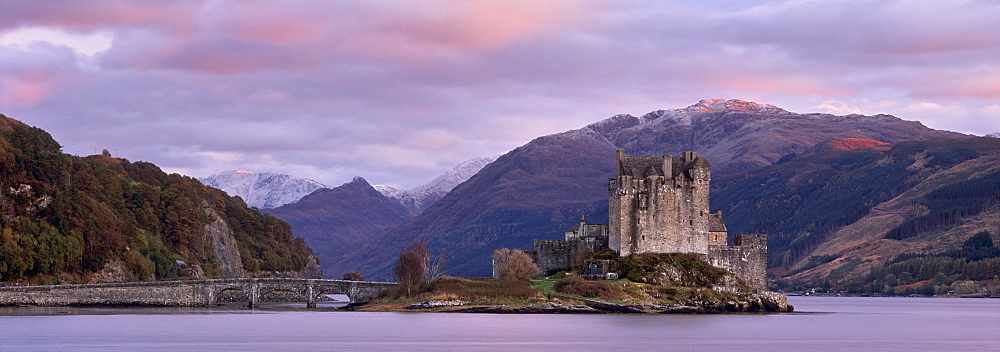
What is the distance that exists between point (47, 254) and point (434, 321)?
6308 centimetres

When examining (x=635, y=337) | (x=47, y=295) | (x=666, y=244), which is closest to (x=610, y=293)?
(x=666, y=244)

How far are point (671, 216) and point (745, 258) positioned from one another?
1155cm

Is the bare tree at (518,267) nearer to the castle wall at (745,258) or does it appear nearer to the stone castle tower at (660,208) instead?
the stone castle tower at (660,208)

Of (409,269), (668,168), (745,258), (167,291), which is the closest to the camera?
(668,168)

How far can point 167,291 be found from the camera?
159m

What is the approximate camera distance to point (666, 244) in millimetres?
141250

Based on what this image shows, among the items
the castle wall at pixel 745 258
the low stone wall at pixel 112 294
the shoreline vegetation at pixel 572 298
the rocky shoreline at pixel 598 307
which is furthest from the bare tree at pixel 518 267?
the low stone wall at pixel 112 294

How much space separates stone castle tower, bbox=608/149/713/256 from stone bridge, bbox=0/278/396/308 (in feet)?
118

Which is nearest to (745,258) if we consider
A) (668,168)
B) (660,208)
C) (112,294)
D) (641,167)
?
(660,208)

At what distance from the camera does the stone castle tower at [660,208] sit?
462 ft

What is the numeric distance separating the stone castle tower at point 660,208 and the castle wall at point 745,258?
2317mm

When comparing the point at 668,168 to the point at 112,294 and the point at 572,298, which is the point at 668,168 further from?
the point at 112,294

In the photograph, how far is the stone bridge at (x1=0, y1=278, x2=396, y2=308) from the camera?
146000 mm

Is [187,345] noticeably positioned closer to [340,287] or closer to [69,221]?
[340,287]
